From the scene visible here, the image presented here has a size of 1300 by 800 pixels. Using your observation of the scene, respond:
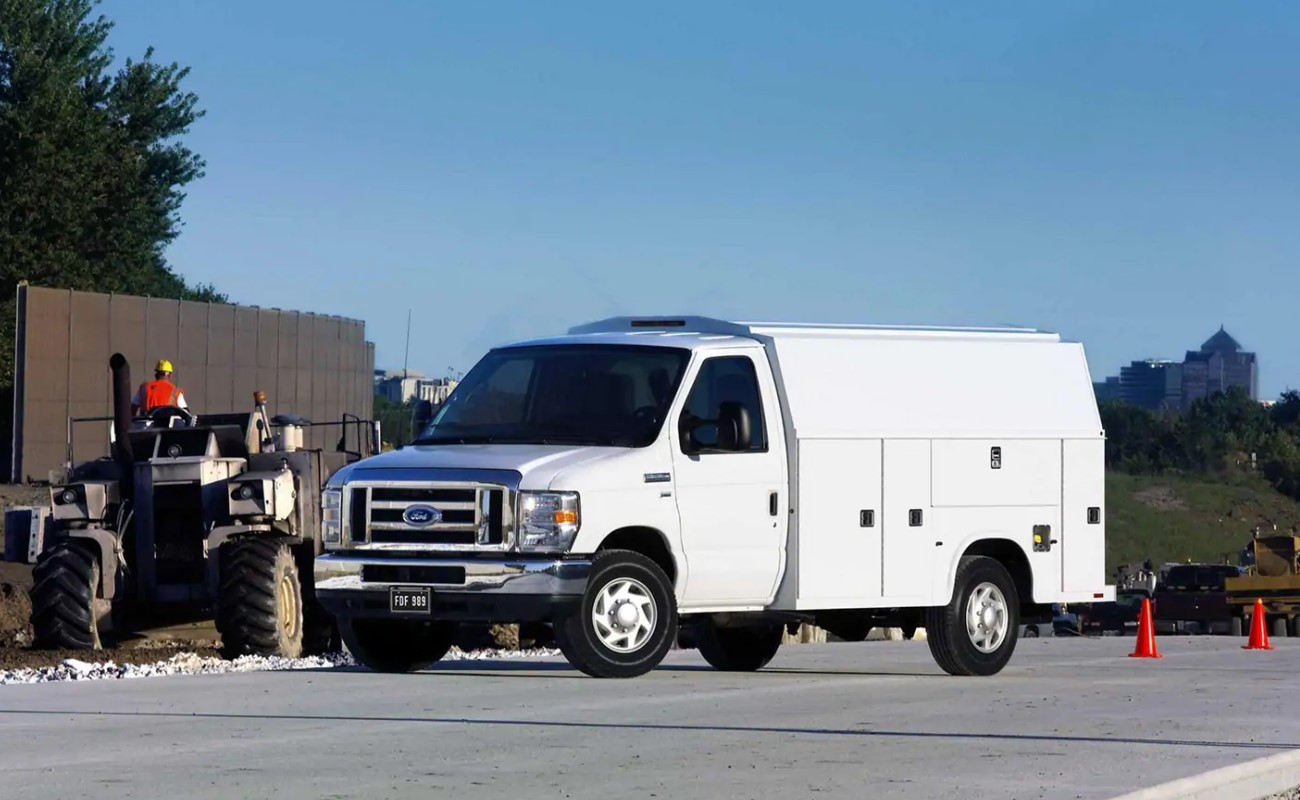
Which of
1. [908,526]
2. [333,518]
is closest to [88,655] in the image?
[333,518]

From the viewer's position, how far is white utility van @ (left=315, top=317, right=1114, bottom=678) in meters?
15.1

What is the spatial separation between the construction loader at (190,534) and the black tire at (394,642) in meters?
4.17

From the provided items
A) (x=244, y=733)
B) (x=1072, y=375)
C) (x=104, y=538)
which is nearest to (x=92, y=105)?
(x=104, y=538)

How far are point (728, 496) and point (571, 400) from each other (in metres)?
1.27

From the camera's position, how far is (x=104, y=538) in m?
21.2

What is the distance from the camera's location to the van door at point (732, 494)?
1577 centimetres

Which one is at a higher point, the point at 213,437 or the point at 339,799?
the point at 213,437

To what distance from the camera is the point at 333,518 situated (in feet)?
51.5

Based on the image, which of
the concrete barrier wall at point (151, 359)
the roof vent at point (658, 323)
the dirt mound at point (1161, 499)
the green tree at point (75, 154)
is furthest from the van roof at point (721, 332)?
the dirt mound at point (1161, 499)

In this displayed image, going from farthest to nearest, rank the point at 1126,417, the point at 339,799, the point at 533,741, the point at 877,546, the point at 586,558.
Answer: the point at 1126,417 → the point at 877,546 → the point at 586,558 → the point at 533,741 → the point at 339,799

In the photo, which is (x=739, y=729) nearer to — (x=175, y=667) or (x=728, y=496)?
(x=728, y=496)

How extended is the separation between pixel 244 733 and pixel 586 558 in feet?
12.0

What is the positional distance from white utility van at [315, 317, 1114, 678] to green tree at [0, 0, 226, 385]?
1375 inches

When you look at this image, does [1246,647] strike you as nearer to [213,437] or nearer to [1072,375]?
[1072,375]
